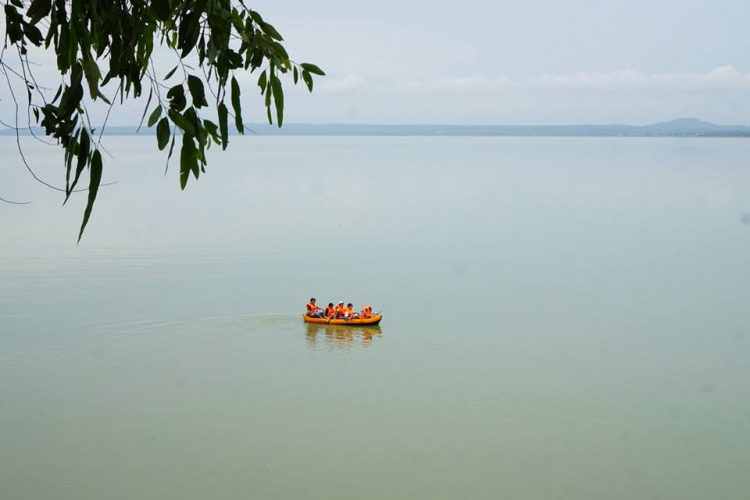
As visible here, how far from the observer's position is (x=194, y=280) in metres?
20.1

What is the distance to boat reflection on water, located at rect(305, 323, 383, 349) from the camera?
51.2 ft

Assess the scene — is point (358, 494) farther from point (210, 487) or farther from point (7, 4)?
point (7, 4)

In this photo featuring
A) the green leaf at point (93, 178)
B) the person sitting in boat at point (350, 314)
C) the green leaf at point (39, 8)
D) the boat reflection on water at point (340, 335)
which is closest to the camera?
the green leaf at point (93, 178)

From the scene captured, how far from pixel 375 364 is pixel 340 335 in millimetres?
2045

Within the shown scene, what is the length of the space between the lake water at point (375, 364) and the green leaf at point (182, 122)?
23.8 feet

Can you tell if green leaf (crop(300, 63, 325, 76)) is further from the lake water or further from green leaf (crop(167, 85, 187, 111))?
the lake water

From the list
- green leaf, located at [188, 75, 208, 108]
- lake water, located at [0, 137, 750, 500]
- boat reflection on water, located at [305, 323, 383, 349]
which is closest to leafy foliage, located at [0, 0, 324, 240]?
green leaf, located at [188, 75, 208, 108]

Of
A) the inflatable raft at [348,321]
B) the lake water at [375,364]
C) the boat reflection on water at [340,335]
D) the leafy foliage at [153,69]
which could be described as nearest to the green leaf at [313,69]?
the leafy foliage at [153,69]

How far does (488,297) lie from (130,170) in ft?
165

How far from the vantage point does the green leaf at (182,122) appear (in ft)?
10.0

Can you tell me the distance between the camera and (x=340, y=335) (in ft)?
53.4

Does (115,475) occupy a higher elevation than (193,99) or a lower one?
lower

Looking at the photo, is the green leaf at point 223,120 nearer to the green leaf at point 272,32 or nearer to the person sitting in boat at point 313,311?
the green leaf at point 272,32

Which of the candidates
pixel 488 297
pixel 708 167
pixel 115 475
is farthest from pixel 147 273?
pixel 708 167
